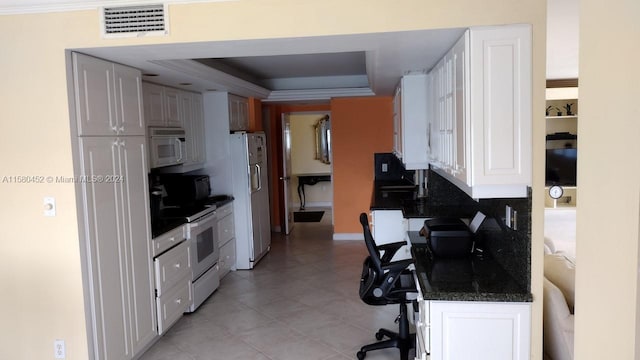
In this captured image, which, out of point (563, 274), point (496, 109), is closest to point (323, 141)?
point (563, 274)

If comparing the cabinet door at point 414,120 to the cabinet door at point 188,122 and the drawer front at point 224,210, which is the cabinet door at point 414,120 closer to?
the drawer front at point 224,210

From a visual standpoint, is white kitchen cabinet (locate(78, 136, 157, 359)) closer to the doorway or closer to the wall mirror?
the doorway

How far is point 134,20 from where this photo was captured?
2678 mm

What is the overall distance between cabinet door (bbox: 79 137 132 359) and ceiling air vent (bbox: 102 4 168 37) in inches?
28.1

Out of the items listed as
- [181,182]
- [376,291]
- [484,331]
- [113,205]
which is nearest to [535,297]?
[484,331]

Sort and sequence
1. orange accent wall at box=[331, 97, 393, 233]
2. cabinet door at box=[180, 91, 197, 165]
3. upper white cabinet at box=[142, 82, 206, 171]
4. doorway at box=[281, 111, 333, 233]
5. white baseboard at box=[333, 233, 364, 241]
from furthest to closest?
doorway at box=[281, 111, 333, 233], white baseboard at box=[333, 233, 364, 241], orange accent wall at box=[331, 97, 393, 233], cabinet door at box=[180, 91, 197, 165], upper white cabinet at box=[142, 82, 206, 171]

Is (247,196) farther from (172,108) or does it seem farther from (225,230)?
(172,108)

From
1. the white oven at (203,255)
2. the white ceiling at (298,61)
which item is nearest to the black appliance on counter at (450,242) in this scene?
the white ceiling at (298,61)

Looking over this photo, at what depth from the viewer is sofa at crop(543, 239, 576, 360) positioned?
8.11 ft

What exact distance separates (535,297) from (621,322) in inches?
72.1

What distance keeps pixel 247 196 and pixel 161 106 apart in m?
1.74

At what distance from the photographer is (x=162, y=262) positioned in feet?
12.8

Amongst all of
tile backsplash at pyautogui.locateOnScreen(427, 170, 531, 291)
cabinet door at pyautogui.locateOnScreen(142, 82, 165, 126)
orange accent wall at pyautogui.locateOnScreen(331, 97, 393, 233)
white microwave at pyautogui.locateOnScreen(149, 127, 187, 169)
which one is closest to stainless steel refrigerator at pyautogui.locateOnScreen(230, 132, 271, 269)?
white microwave at pyautogui.locateOnScreen(149, 127, 187, 169)

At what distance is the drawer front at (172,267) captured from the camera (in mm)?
3848
